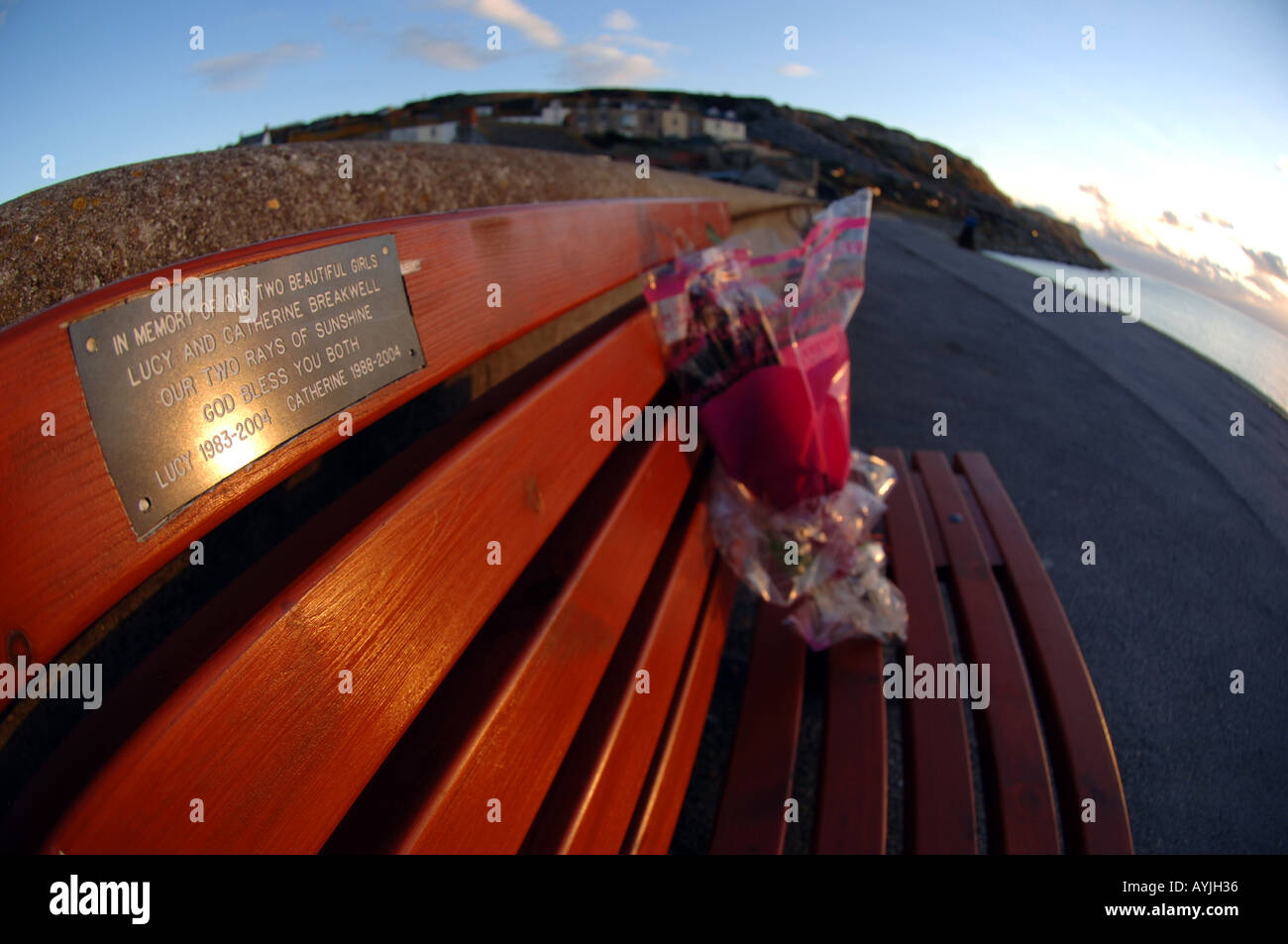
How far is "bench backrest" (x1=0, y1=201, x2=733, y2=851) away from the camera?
54cm

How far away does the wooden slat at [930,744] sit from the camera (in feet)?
4.69

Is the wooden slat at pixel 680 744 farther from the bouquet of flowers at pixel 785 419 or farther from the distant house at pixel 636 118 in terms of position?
the distant house at pixel 636 118

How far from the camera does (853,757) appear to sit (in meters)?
1.56

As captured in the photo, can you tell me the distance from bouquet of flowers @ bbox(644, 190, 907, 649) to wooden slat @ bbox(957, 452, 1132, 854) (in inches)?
14.1

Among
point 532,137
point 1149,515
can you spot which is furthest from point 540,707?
point 532,137

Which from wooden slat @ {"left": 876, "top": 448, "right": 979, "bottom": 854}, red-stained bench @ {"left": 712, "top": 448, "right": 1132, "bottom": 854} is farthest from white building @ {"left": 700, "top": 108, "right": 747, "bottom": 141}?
red-stained bench @ {"left": 712, "top": 448, "right": 1132, "bottom": 854}

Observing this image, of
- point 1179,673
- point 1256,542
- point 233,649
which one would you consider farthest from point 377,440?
point 1256,542

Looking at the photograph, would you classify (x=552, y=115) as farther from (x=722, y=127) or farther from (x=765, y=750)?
(x=765, y=750)

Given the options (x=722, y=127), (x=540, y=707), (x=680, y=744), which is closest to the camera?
(x=540, y=707)

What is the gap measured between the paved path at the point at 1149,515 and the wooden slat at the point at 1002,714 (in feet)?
2.50

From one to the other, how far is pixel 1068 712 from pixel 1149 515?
2463mm
